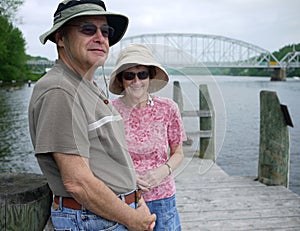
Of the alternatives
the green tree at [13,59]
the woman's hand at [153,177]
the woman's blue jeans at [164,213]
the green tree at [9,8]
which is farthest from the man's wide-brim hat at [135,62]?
the green tree at [13,59]

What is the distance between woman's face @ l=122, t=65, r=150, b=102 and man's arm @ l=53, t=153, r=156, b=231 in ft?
2.02

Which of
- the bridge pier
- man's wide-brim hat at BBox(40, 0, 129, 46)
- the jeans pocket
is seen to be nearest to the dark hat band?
man's wide-brim hat at BBox(40, 0, 129, 46)

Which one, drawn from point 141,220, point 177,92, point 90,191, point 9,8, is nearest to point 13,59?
point 9,8

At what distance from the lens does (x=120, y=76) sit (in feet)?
5.99

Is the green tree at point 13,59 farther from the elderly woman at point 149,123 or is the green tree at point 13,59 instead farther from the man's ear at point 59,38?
the man's ear at point 59,38

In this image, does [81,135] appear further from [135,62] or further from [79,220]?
[135,62]

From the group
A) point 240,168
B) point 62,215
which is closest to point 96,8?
point 62,215

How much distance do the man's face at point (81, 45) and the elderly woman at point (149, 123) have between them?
362 mm

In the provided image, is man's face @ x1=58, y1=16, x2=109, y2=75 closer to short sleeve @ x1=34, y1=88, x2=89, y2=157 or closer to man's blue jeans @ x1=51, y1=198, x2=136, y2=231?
short sleeve @ x1=34, y1=88, x2=89, y2=157

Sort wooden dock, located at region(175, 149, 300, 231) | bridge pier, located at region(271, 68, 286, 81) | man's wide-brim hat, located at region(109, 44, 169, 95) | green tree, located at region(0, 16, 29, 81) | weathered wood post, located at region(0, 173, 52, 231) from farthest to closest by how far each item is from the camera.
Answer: bridge pier, located at region(271, 68, 286, 81) < green tree, located at region(0, 16, 29, 81) < wooden dock, located at region(175, 149, 300, 231) < man's wide-brim hat, located at region(109, 44, 169, 95) < weathered wood post, located at region(0, 173, 52, 231)

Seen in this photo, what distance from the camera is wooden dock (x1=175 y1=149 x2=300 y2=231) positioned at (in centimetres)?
312

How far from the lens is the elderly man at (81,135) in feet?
3.82

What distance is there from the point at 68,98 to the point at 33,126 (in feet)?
0.57

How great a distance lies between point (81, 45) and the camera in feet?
4.46
